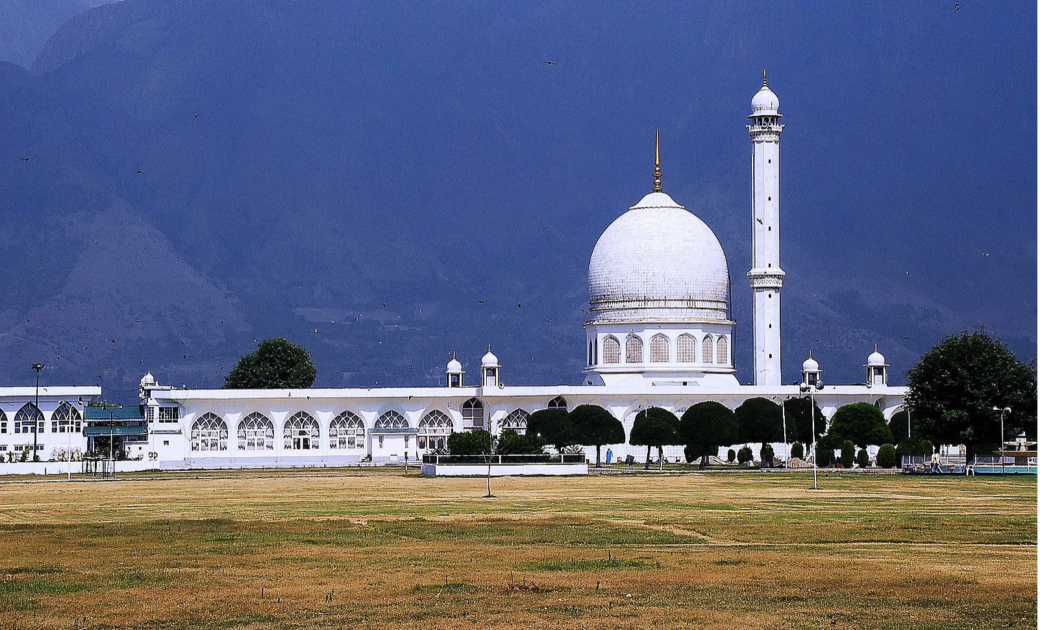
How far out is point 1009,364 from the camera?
250 feet

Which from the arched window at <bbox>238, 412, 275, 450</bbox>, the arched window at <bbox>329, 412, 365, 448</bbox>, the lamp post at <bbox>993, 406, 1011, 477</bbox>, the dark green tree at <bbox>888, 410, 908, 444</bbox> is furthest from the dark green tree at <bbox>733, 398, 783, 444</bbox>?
the arched window at <bbox>238, 412, 275, 450</bbox>

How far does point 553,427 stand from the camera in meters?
92.6

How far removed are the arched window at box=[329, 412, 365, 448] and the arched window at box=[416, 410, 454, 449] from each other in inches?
157

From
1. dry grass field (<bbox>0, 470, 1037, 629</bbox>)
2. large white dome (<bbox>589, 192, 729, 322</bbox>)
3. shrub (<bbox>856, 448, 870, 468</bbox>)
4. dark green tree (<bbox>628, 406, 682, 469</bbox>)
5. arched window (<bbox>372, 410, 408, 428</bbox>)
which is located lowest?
dry grass field (<bbox>0, 470, 1037, 629</bbox>)

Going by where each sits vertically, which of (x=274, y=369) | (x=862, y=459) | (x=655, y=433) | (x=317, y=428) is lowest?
(x=862, y=459)

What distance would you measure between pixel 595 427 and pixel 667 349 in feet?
63.3

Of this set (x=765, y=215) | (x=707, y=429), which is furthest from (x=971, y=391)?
(x=765, y=215)

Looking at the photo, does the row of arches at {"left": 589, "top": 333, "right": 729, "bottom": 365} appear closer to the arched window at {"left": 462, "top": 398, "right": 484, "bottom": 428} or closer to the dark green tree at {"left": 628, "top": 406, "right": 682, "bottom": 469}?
the arched window at {"left": 462, "top": 398, "right": 484, "bottom": 428}

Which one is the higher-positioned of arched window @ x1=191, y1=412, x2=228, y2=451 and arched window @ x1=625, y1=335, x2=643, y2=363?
arched window @ x1=625, y1=335, x2=643, y2=363

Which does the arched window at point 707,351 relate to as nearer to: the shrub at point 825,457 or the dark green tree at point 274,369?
the shrub at point 825,457

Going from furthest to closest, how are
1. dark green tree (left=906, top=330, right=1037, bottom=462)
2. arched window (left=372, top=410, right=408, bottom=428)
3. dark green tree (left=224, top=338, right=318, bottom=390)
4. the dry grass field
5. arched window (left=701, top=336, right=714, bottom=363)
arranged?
dark green tree (left=224, top=338, right=318, bottom=390) < arched window (left=701, top=336, right=714, bottom=363) < arched window (left=372, top=410, right=408, bottom=428) < dark green tree (left=906, top=330, right=1037, bottom=462) < the dry grass field

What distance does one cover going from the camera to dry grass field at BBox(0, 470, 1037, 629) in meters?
21.6

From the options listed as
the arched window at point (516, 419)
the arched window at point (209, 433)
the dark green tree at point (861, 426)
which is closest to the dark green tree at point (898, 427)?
the dark green tree at point (861, 426)

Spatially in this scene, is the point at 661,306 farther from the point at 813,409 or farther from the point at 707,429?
the point at 813,409
